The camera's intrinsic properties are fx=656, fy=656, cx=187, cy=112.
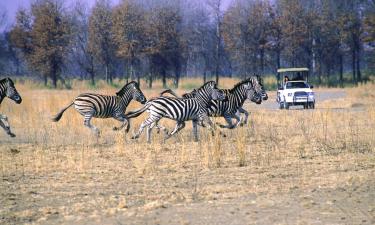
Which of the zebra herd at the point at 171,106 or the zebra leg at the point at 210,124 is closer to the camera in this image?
the zebra leg at the point at 210,124

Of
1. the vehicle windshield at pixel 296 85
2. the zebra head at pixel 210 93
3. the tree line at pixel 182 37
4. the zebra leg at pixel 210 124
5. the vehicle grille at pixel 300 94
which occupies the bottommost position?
the zebra leg at pixel 210 124

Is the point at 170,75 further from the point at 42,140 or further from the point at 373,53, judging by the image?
the point at 42,140

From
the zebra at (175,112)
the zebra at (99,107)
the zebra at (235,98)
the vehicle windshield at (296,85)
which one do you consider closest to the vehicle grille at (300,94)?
the vehicle windshield at (296,85)

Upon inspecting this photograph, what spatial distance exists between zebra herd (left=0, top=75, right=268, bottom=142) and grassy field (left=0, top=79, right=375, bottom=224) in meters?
0.45

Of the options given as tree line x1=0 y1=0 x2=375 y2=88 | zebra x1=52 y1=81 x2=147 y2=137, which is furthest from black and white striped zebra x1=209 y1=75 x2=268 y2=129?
tree line x1=0 y1=0 x2=375 y2=88

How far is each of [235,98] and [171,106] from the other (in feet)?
10.9

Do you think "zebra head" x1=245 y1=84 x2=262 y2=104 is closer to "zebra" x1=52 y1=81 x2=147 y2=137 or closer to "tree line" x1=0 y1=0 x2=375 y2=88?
"zebra" x1=52 y1=81 x2=147 y2=137

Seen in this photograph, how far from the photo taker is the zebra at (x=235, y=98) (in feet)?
58.7

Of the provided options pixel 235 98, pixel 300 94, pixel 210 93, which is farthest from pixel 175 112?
pixel 300 94

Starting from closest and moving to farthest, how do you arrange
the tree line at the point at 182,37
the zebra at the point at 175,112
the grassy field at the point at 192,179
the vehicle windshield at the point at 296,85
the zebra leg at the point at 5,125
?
the grassy field at the point at 192,179 < the zebra at the point at 175,112 < the zebra leg at the point at 5,125 < the vehicle windshield at the point at 296,85 < the tree line at the point at 182,37

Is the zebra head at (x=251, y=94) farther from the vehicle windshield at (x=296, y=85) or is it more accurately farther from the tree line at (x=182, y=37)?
the tree line at (x=182, y=37)

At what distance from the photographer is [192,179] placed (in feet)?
35.4

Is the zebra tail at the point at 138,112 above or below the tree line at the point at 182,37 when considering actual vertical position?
below

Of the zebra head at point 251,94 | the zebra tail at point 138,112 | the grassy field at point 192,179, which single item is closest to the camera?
the grassy field at point 192,179
